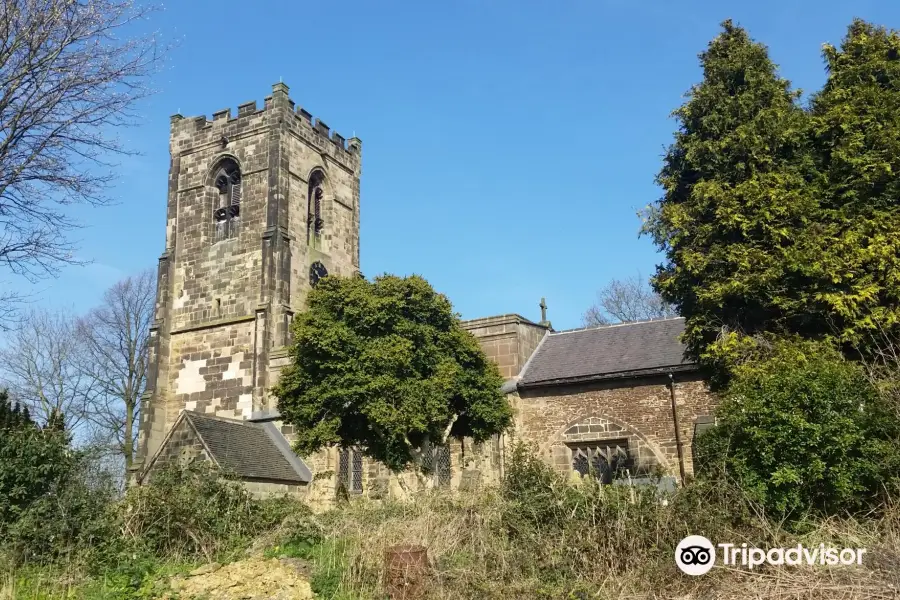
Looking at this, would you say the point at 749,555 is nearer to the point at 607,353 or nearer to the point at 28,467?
the point at 28,467

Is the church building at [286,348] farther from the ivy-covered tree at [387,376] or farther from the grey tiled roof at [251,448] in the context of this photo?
the ivy-covered tree at [387,376]

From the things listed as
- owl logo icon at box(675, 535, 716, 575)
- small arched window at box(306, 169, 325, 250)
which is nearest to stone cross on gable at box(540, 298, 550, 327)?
small arched window at box(306, 169, 325, 250)

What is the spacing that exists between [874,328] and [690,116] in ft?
17.1

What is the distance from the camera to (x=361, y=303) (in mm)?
19781

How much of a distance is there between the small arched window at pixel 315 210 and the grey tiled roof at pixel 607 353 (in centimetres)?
1196

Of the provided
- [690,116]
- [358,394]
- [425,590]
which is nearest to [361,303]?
[358,394]

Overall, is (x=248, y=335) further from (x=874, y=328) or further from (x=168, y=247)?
(x=874, y=328)

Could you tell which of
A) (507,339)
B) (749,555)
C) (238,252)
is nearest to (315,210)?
(238,252)

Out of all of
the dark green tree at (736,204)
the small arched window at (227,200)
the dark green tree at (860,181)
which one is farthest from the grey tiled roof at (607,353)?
the small arched window at (227,200)

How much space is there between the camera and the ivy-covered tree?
734 inches

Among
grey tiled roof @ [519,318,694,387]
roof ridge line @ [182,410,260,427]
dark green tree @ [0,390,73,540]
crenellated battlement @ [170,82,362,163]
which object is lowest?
dark green tree @ [0,390,73,540]

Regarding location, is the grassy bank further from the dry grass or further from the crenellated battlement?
the crenellated battlement

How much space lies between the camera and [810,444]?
9.68 metres

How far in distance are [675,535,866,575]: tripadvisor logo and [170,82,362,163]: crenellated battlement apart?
83.4ft
